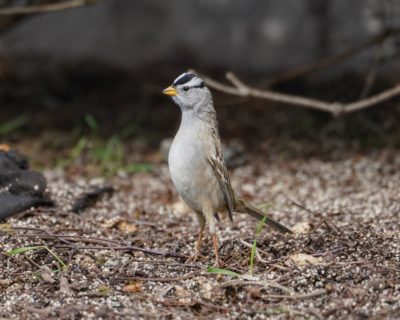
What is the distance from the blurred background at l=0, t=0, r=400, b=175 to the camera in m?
7.68

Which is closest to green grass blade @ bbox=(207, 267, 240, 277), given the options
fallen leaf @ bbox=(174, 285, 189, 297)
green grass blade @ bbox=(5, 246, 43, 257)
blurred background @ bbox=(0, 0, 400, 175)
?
fallen leaf @ bbox=(174, 285, 189, 297)

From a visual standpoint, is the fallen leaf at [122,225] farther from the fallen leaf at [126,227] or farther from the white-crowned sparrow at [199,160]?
the white-crowned sparrow at [199,160]

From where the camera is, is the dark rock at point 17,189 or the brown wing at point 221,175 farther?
the dark rock at point 17,189

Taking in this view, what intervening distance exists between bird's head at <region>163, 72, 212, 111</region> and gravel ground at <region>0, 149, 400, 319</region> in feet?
2.64

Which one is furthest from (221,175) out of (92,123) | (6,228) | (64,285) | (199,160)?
(92,123)

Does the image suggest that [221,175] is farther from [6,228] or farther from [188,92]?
[6,228]

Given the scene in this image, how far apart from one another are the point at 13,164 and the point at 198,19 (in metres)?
4.24

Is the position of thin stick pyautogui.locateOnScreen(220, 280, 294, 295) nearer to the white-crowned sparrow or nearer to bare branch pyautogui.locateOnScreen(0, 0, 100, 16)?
the white-crowned sparrow

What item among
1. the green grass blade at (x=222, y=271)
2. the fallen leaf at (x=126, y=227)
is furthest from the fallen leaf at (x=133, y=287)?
the fallen leaf at (x=126, y=227)

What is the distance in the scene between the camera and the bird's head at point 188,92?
471 cm

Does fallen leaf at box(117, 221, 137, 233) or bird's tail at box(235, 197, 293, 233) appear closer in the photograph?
bird's tail at box(235, 197, 293, 233)

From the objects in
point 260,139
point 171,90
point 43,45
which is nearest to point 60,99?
point 43,45

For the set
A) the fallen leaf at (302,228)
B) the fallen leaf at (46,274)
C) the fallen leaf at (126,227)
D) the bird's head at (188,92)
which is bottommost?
the fallen leaf at (302,228)

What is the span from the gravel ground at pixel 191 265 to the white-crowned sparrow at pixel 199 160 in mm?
268
